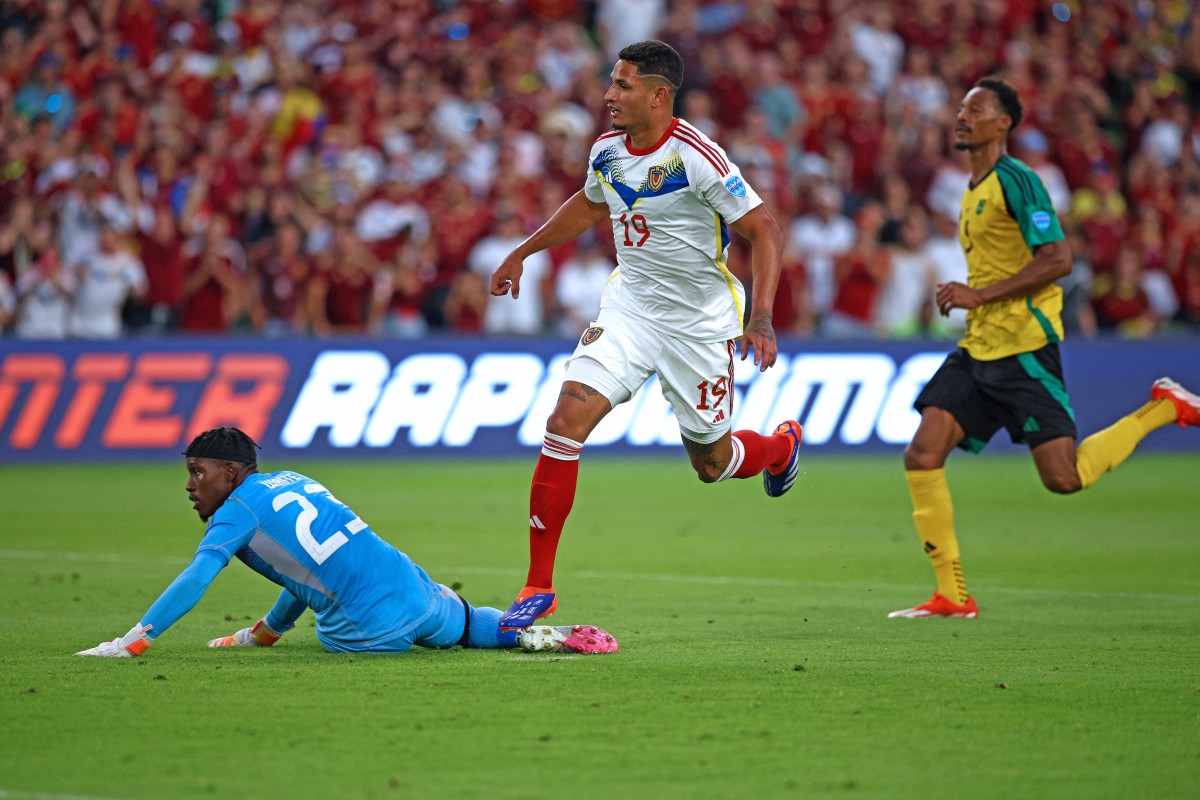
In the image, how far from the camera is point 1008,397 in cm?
851

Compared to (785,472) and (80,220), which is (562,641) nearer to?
(785,472)

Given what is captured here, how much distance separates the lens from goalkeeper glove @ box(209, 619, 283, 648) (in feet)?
23.4

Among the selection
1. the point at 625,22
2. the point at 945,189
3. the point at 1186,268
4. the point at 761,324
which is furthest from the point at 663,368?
the point at 625,22

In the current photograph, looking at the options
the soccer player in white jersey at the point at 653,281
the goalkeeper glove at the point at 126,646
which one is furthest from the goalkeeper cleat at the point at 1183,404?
the goalkeeper glove at the point at 126,646

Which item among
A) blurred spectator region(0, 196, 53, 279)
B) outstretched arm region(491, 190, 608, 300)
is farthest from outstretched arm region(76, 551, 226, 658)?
blurred spectator region(0, 196, 53, 279)

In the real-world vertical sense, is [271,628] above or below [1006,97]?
below

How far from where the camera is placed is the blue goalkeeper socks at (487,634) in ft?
23.5

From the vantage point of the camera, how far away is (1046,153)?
22391 millimetres

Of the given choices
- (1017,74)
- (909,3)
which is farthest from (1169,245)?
(909,3)

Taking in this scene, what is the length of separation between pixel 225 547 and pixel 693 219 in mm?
2599

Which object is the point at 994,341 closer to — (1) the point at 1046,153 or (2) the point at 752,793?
(2) the point at 752,793

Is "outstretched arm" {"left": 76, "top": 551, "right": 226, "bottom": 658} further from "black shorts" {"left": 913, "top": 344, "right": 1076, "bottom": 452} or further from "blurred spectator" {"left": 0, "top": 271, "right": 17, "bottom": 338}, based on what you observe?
"blurred spectator" {"left": 0, "top": 271, "right": 17, "bottom": 338}

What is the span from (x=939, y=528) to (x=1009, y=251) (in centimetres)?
144

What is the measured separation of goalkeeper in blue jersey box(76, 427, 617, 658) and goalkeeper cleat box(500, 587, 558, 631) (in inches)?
2.0
